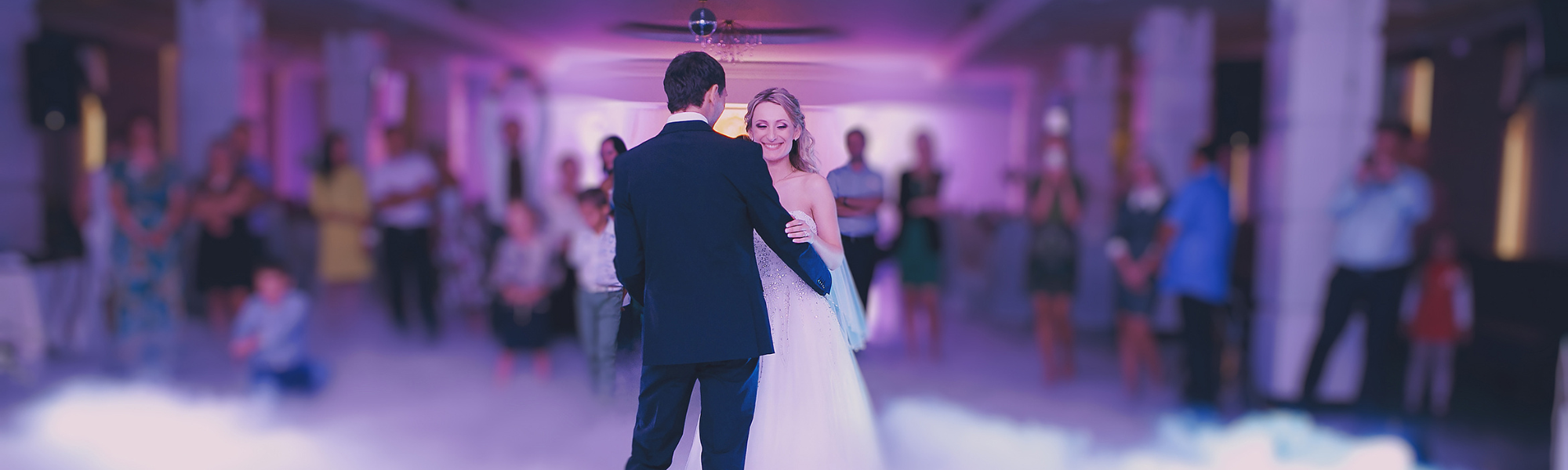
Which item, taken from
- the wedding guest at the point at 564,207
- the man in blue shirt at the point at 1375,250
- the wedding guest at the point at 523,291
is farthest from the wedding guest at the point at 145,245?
the man in blue shirt at the point at 1375,250

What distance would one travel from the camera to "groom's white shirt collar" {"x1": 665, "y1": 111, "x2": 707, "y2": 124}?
87.7 inches

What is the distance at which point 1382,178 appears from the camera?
4.20m

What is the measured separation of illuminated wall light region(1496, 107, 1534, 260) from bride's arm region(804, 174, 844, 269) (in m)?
8.29

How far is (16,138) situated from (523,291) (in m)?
3.37

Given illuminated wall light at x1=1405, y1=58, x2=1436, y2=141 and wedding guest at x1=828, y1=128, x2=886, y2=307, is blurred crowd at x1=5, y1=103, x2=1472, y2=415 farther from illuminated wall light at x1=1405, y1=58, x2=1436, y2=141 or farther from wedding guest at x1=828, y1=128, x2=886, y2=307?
illuminated wall light at x1=1405, y1=58, x2=1436, y2=141

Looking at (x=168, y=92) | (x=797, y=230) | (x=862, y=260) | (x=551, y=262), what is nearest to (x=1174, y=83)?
(x=551, y=262)

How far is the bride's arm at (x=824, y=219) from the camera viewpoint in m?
2.33

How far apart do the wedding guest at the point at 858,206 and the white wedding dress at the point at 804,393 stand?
7.0 inches

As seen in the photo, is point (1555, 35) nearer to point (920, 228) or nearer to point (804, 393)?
point (920, 228)

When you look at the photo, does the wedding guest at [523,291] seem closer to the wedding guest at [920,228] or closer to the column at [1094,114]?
the wedding guest at [920,228]

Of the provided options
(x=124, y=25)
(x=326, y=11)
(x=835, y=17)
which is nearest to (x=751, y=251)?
(x=835, y=17)

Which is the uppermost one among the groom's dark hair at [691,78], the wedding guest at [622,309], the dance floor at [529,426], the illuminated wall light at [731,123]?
the groom's dark hair at [691,78]

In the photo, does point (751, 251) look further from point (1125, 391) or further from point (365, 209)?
point (365, 209)

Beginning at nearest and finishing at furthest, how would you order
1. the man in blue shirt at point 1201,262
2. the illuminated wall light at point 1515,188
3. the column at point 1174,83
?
the man in blue shirt at point 1201,262 → the column at point 1174,83 → the illuminated wall light at point 1515,188
